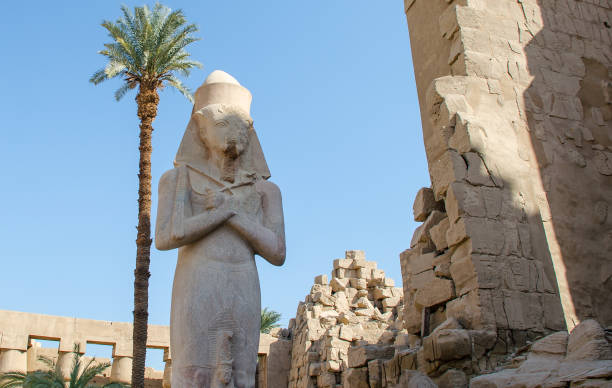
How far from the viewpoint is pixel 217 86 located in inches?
156

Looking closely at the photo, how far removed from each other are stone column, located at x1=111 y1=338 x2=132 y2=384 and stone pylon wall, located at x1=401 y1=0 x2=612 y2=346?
398 inches

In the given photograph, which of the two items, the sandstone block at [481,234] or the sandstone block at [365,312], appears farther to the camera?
the sandstone block at [365,312]

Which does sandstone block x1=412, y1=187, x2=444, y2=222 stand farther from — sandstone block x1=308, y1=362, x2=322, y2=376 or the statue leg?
sandstone block x1=308, y1=362, x2=322, y2=376

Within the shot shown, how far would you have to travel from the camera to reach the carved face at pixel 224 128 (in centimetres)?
372

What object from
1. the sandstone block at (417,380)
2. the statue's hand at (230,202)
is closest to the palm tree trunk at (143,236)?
the sandstone block at (417,380)

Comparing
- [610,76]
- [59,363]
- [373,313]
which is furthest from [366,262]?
[610,76]

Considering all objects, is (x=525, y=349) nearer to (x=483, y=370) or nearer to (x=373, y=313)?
(x=483, y=370)

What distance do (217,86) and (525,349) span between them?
3.32 m

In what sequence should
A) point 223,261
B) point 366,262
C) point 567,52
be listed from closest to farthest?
point 223,261
point 567,52
point 366,262

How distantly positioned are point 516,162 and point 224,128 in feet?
11.6

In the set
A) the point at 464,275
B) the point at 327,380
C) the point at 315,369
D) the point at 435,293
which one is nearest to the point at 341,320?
the point at 315,369

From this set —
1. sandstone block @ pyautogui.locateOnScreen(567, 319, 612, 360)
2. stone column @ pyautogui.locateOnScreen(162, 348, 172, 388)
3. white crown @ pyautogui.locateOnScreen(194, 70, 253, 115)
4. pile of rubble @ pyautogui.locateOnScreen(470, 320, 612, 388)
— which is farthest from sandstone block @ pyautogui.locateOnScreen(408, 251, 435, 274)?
stone column @ pyautogui.locateOnScreen(162, 348, 172, 388)

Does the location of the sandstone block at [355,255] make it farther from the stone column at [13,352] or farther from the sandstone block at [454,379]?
the sandstone block at [454,379]

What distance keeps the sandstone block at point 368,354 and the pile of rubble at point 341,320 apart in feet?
15.9
